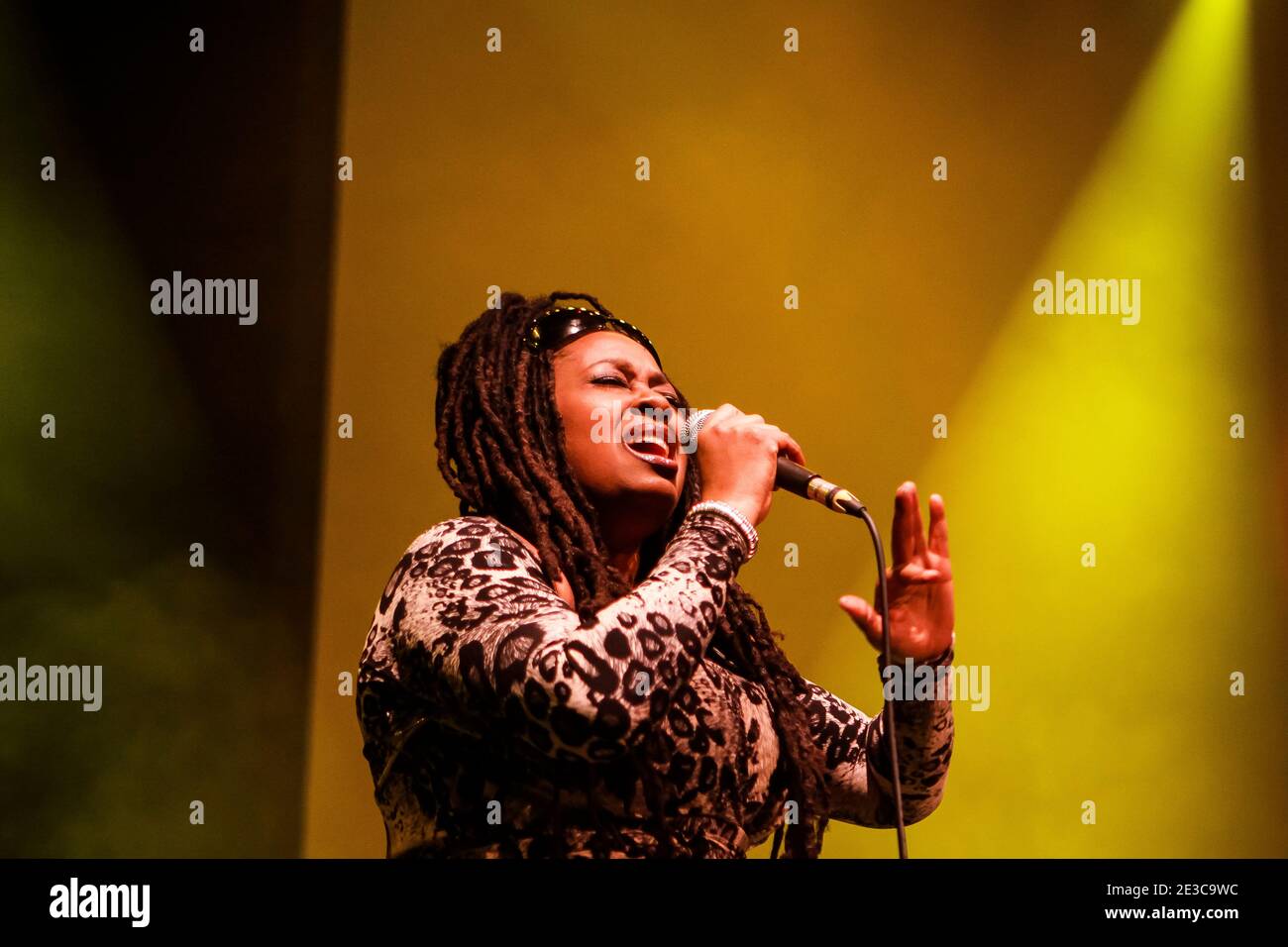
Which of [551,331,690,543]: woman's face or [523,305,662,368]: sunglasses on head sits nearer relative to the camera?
[551,331,690,543]: woman's face

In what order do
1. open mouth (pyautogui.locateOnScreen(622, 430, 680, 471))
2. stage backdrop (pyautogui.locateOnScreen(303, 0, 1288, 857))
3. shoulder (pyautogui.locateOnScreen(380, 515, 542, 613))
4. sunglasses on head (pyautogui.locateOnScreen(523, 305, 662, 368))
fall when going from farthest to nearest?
stage backdrop (pyautogui.locateOnScreen(303, 0, 1288, 857)) < sunglasses on head (pyautogui.locateOnScreen(523, 305, 662, 368)) < open mouth (pyautogui.locateOnScreen(622, 430, 680, 471)) < shoulder (pyautogui.locateOnScreen(380, 515, 542, 613))

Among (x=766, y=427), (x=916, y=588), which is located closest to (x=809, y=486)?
(x=766, y=427)

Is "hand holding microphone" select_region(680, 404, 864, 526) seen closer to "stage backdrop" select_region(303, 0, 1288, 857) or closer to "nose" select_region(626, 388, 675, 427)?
"nose" select_region(626, 388, 675, 427)

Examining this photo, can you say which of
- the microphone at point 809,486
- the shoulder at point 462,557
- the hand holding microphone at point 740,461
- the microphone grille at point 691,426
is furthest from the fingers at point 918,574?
the shoulder at point 462,557

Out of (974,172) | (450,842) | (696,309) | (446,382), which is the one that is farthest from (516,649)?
(974,172)

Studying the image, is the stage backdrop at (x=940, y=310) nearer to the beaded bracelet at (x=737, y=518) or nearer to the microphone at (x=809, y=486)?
the microphone at (x=809, y=486)

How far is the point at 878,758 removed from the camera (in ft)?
6.15

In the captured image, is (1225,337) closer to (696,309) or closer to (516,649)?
(696,309)

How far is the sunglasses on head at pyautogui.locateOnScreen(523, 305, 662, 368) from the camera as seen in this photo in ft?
6.31

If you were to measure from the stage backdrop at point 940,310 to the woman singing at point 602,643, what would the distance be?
0.80 metres

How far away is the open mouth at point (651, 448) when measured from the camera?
1781 mm

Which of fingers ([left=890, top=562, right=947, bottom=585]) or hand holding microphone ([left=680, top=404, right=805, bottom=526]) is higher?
hand holding microphone ([left=680, top=404, right=805, bottom=526])

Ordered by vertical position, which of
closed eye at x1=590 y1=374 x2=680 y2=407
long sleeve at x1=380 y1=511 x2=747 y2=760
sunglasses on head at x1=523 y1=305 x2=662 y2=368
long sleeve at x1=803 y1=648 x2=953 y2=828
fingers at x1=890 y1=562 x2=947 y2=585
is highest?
sunglasses on head at x1=523 y1=305 x2=662 y2=368

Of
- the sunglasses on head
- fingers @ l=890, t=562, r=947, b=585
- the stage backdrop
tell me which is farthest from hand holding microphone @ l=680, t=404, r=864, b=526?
the stage backdrop
